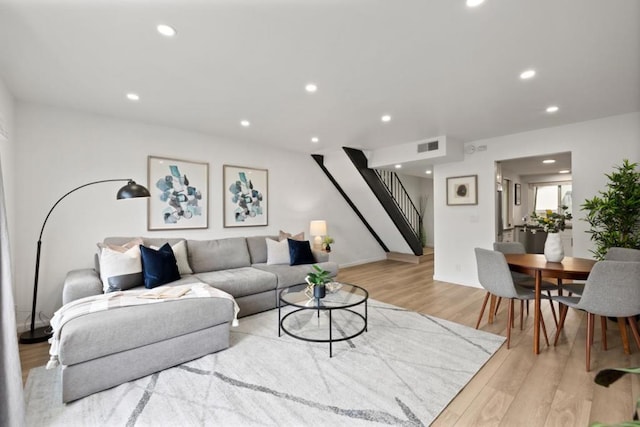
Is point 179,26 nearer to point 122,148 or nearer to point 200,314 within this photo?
point 200,314

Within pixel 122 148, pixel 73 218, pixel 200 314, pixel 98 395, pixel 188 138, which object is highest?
pixel 188 138

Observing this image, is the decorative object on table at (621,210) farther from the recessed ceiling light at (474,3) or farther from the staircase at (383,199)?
the staircase at (383,199)

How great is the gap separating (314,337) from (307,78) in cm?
244

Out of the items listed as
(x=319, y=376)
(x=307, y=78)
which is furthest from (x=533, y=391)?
(x=307, y=78)

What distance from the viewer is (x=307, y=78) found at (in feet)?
8.30

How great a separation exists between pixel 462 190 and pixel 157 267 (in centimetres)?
463

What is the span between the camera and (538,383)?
2.04m

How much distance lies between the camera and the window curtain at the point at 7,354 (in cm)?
110

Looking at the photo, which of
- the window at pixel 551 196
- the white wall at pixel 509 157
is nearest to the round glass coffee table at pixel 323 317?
the white wall at pixel 509 157

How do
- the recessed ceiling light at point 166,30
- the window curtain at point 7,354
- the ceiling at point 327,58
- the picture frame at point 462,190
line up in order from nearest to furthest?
the window curtain at point 7,354 → the ceiling at point 327,58 → the recessed ceiling light at point 166,30 → the picture frame at point 462,190

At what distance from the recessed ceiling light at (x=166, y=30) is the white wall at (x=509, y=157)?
177 inches

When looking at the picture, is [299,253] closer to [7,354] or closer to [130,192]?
[130,192]

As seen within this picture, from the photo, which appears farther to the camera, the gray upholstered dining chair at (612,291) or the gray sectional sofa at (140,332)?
the gray upholstered dining chair at (612,291)

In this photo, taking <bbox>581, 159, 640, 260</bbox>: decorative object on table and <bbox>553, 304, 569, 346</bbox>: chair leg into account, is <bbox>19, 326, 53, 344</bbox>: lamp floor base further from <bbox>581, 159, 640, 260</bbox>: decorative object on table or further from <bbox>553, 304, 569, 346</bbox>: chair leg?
<bbox>581, 159, 640, 260</bbox>: decorative object on table
